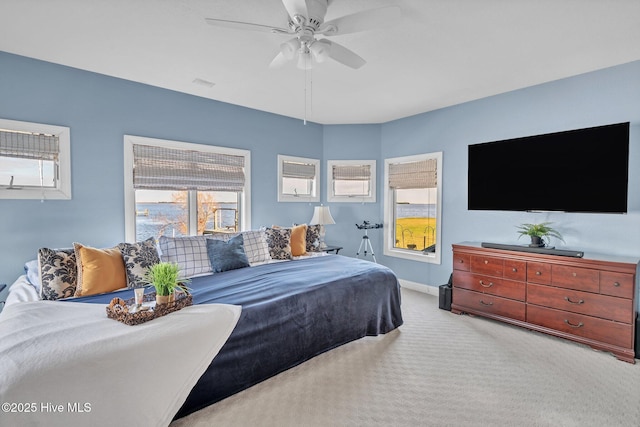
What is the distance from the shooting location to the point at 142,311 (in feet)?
6.38

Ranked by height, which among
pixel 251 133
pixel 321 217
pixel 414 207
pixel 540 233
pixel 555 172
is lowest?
pixel 540 233

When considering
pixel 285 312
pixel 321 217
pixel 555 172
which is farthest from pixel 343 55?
pixel 321 217

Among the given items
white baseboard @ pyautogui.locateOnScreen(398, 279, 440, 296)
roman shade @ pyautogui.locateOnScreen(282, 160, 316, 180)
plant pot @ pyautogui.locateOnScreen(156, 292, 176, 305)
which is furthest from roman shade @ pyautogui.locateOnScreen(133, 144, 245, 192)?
white baseboard @ pyautogui.locateOnScreen(398, 279, 440, 296)

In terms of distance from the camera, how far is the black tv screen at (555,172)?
9.45 ft

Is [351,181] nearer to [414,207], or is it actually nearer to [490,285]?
[414,207]

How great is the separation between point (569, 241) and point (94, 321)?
4352mm

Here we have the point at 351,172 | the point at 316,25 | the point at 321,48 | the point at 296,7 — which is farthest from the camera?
the point at 351,172

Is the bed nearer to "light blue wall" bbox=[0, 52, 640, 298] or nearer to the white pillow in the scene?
the white pillow

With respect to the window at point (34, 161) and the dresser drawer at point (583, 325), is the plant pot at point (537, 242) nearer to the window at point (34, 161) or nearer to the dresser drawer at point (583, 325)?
the dresser drawer at point (583, 325)

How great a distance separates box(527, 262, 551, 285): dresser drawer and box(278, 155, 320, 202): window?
3.18 meters

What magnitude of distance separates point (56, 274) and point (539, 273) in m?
4.36

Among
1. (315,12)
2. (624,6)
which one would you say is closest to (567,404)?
(624,6)

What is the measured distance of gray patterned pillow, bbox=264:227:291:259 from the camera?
3.90 meters

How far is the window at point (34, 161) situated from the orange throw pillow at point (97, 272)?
91 centimetres
